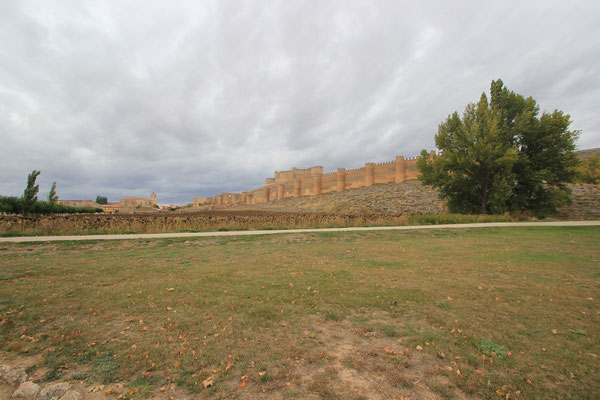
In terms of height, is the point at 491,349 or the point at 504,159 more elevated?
the point at 504,159

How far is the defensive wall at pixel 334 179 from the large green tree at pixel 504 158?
22.1 m

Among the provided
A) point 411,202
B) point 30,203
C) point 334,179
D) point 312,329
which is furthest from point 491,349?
point 334,179

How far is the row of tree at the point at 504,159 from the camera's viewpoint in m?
24.0

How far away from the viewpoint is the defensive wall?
56.0m

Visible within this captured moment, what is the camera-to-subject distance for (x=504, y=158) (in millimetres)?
22625

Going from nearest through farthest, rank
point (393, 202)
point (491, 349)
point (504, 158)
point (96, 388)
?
1. point (96, 388)
2. point (491, 349)
3. point (504, 158)
4. point (393, 202)

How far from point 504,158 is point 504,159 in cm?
12

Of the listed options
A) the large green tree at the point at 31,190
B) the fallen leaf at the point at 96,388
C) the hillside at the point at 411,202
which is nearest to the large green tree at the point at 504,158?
the hillside at the point at 411,202

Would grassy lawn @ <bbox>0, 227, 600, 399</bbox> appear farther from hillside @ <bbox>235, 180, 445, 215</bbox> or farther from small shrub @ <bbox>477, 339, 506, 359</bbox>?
hillside @ <bbox>235, 180, 445, 215</bbox>

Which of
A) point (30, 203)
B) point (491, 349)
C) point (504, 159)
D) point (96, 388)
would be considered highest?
point (504, 159)

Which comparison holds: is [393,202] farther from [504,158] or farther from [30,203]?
→ [30,203]

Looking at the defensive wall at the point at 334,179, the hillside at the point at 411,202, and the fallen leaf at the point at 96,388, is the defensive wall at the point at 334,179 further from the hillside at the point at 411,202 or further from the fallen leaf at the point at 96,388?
the fallen leaf at the point at 96,388

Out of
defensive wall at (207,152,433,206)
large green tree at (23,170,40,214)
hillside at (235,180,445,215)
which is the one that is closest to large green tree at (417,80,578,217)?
hillside at (235,180,445,215)

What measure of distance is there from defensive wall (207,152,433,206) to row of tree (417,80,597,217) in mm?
22077
